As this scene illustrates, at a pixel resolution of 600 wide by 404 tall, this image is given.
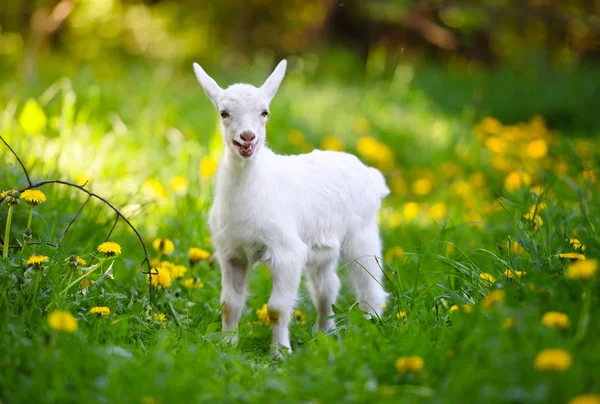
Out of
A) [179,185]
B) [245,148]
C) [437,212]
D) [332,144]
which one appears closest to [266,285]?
[179,185]

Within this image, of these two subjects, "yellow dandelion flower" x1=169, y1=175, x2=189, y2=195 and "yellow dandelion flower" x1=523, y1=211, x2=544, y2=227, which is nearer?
"yellow dandelion flower" x1=523, y1=211, x2=544, y2=227

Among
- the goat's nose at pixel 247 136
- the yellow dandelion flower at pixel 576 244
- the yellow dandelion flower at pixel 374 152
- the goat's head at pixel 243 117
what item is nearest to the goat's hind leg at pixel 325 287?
the goat's head at pixel 243 117

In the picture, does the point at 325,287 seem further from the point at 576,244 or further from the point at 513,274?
the point at 576,244

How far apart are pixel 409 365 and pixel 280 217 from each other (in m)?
1.30

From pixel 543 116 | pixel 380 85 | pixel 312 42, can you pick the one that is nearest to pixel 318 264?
pixel 380 85

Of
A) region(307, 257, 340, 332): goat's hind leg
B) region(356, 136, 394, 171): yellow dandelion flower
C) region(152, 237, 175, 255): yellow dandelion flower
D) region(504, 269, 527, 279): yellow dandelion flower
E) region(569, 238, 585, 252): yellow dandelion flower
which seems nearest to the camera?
region(504, 269, 527, 279): yellow dandelion flower

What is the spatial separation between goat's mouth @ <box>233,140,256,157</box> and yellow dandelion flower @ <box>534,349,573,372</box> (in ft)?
5.79

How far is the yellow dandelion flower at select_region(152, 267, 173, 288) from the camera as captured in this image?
3701 millimetres

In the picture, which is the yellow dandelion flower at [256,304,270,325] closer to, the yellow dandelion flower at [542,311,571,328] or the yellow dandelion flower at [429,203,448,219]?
the yellow dandelion flower at [542,311,571,328]

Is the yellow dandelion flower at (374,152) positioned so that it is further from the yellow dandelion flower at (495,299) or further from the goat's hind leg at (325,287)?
the yellow dandelion flower at (495,299)

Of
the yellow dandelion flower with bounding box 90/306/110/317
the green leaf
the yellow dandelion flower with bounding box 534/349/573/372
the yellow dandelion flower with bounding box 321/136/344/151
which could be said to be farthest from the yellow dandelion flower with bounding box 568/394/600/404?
the green leaf

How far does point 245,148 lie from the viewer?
345 cm

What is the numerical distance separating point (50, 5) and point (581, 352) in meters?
9.35

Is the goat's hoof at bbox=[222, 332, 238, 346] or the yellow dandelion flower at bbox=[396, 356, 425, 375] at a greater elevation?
the goat's hoof at bbox=[222, 332, 238, 346]
